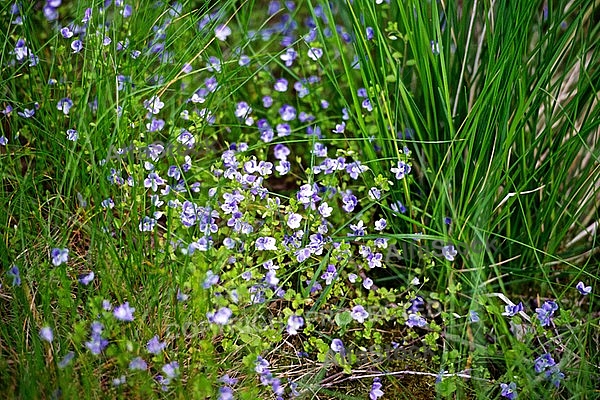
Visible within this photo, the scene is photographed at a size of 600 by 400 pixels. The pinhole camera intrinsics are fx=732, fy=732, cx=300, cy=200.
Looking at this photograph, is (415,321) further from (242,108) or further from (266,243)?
(242,108)

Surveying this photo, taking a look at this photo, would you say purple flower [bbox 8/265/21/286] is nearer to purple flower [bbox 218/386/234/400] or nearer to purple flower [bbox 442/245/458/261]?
purple flower [bbox 218/386/234/400]

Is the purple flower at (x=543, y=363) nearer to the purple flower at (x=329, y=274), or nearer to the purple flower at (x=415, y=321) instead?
the purple flower at (x=415, y=321)

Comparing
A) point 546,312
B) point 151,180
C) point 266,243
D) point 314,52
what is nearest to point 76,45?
point 151,180

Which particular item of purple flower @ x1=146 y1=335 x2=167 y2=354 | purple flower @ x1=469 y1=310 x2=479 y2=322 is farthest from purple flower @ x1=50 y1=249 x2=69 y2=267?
purple flower @ x1=469 y1=310 x2=479 y2=322

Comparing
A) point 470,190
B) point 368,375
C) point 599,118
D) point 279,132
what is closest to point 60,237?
point 279,132

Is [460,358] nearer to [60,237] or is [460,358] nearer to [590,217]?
[590,217]

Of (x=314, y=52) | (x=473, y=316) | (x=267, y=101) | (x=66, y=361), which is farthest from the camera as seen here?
(x=267, y=101)

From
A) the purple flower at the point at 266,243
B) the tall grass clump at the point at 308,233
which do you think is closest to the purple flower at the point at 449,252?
the tall grass clump at the point at 308,233
